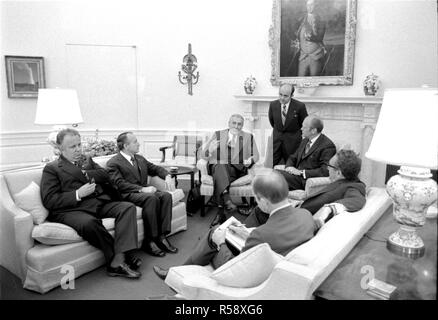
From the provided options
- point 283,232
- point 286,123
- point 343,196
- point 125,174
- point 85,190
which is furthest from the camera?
point 286,123

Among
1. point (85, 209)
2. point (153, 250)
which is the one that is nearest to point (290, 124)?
point (153, 250)

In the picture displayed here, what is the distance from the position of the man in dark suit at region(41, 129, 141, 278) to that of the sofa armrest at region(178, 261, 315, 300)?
1.41 metres

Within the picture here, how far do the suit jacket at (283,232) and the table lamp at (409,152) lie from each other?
0.51 metres

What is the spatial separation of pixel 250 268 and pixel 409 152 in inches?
39.1

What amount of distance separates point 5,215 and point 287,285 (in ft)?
8.29

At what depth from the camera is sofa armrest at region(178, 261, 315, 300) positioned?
1.55 meters

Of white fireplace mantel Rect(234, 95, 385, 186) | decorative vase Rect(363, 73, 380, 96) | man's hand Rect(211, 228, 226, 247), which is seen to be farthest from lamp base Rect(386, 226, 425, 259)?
decorative vase Rect(363, 73, 380, 96)

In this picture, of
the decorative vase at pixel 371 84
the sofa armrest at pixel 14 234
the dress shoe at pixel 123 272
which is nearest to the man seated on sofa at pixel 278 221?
the dress shoe at pixel 123 272

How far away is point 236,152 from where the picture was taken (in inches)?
185

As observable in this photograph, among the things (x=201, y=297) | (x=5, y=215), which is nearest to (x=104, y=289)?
(x=5, y=215)

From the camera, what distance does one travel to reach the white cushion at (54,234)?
2.86 m

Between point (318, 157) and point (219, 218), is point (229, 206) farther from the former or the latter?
point (318, 157)

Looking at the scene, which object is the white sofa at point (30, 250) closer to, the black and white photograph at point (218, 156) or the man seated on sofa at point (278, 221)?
the black and white photograph at point (218, 156)
